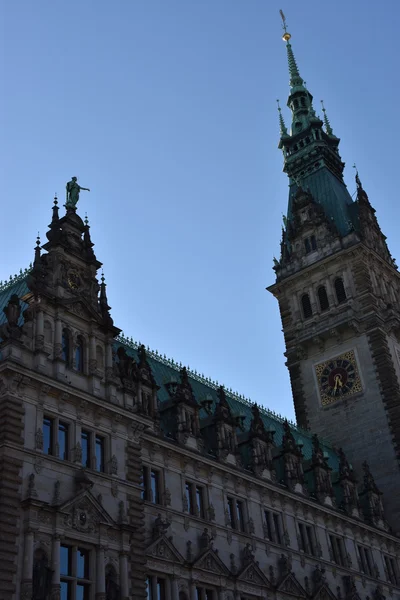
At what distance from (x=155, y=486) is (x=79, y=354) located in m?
9.31

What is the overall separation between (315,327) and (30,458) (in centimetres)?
4912

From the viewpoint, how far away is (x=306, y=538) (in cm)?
5797

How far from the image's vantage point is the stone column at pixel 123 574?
1496 inches

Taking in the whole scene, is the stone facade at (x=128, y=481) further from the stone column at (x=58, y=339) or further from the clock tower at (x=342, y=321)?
the clock tower at (x=342, y=321)

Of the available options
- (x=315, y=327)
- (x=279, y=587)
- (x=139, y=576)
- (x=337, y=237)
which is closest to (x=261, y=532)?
(x=279, y=587)

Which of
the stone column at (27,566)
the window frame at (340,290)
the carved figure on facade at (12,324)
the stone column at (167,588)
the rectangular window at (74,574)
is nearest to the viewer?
the stone column at (27,566)

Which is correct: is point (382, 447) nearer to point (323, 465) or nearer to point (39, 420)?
point (323, 465)

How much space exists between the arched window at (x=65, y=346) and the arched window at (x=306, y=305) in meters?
45.1

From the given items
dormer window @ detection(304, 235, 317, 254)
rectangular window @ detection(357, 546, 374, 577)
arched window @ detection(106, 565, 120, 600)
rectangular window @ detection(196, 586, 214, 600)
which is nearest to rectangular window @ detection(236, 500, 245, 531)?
rectangular window @ detection(196, 586, 214, 600)

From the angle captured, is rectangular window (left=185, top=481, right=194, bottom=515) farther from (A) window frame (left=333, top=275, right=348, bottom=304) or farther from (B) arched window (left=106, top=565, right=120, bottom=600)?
(A) window frame (left=333, top=275, right=348, bottom=304)

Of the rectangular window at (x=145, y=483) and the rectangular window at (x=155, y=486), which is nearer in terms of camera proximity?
the rectangular window at (x=145, y=483)

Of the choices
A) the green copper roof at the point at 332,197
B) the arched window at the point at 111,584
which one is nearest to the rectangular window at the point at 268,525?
the arched window at the point at 111,584

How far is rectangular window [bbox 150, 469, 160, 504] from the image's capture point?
149ft

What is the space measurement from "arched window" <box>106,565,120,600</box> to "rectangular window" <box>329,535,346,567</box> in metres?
26.5
